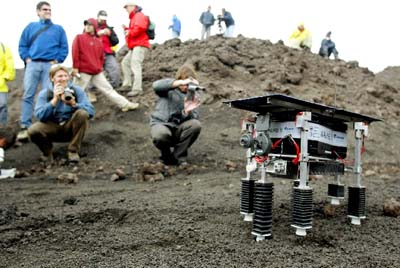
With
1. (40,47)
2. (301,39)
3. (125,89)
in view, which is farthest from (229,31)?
(40,47)

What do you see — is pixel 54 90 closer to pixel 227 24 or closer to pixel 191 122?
pixel 191 122

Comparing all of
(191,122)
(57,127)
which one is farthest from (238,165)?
(57,127)

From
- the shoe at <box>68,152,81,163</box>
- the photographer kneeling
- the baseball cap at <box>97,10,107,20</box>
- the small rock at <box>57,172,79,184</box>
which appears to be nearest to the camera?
the small rock at <box>57,172,79,184</box>

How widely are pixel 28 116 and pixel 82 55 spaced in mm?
1470

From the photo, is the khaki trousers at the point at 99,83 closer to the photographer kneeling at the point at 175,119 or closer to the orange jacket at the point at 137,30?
the orange jacket at the point at 137,30

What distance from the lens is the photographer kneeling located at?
5792 mm

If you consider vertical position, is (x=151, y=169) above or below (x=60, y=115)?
below

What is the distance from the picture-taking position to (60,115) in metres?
6.11

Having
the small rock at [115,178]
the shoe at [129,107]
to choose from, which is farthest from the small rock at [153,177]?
the shoe at [129,107]

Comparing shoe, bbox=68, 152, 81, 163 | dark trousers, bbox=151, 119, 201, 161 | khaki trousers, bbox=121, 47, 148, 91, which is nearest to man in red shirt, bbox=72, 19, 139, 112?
khaki trousers, bbox=121, 47, 148, 91

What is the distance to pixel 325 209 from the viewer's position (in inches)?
131

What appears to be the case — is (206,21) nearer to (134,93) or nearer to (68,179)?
(134,93)

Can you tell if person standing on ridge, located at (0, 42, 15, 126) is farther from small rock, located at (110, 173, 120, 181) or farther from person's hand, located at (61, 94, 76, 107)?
small rock, located at (110, 173, 120, 181)

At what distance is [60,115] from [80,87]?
2.48 feet
